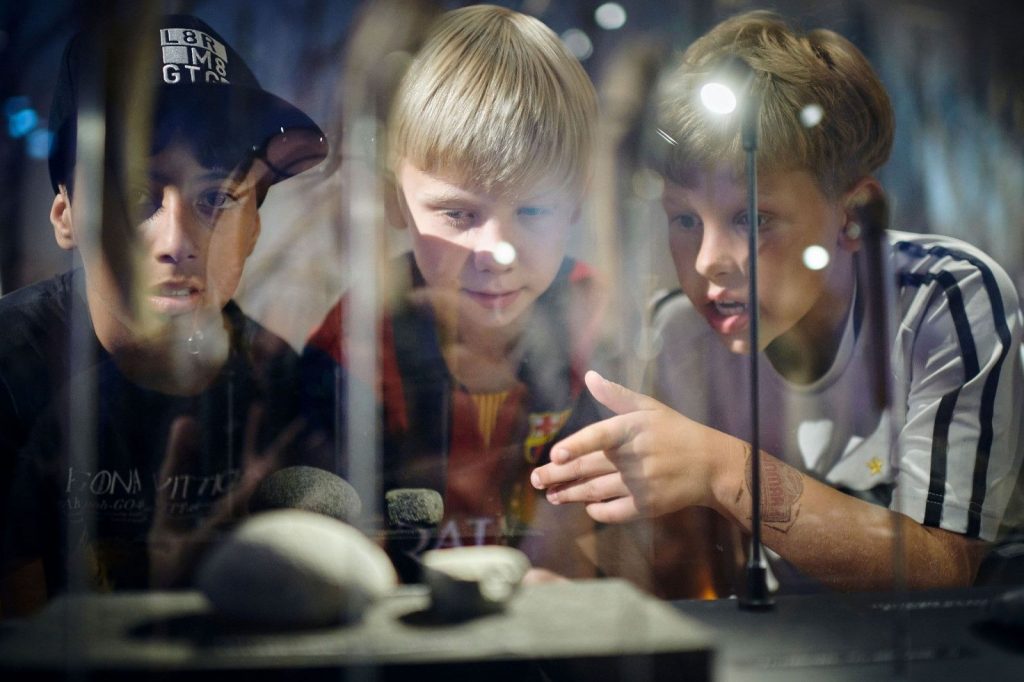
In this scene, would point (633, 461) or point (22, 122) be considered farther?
point (633, 461)

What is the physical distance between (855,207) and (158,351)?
158 cm

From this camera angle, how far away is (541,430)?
6.84 ft

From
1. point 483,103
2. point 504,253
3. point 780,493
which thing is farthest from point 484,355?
point 780,493

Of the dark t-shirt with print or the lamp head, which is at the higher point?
the lamp head

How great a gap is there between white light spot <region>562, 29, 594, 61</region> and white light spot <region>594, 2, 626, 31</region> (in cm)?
5

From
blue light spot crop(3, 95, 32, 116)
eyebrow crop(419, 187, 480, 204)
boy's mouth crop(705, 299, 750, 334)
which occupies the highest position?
blue light spot crop(3, 95, 32, 116)

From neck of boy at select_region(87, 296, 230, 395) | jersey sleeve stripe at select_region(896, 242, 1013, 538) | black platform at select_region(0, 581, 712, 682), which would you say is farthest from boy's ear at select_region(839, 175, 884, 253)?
neck of boy at select_region(87, 296, 230, 395)

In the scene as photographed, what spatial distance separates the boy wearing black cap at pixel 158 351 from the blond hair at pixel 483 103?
0.71 ft

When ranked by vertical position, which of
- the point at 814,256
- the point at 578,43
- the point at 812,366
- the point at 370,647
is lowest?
the point at 370,647

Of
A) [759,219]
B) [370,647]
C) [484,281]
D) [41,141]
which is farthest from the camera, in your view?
[759,219]

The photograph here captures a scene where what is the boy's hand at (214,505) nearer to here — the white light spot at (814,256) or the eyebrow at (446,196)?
the eyebrow at (446,196)

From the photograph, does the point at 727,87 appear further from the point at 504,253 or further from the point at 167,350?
the point at 167,350

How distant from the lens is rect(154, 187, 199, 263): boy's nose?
1.94 meters

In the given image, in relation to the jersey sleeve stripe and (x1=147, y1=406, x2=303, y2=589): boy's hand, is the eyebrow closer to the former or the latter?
(x1=147, y1=406, x2=303, y2=589): boy's hand
